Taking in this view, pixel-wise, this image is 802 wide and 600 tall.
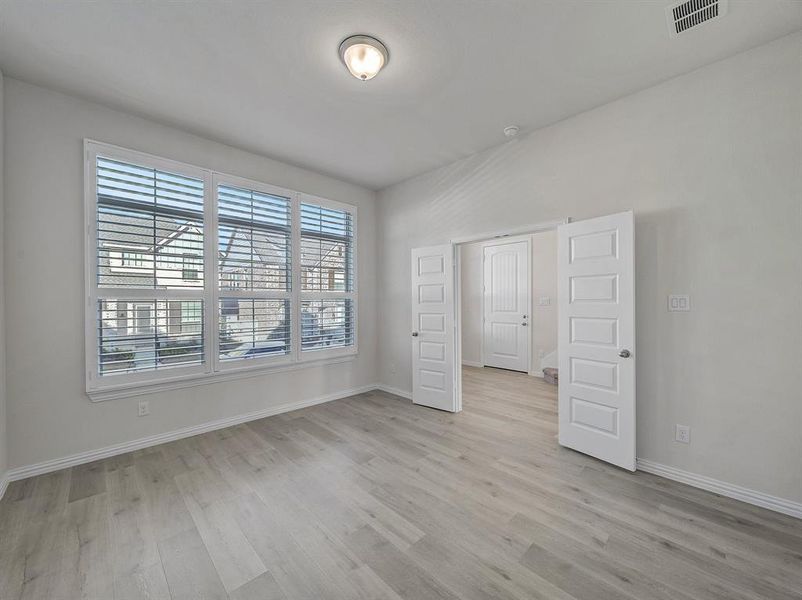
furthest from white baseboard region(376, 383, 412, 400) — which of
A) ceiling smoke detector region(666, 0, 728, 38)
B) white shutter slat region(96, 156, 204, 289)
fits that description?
ceiling smoke detector region(666, 0, 728, 38)

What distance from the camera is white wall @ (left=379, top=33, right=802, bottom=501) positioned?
209 cm

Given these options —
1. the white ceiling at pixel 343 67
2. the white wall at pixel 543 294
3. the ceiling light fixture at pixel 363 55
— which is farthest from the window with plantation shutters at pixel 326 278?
the white wall at pixel 543 294

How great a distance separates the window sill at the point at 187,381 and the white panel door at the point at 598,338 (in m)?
2.88

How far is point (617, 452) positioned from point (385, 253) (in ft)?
11.6

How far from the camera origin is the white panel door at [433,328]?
3.93 meters

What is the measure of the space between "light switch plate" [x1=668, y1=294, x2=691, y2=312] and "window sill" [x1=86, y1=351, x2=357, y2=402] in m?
3.61

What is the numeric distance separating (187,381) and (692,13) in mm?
4679

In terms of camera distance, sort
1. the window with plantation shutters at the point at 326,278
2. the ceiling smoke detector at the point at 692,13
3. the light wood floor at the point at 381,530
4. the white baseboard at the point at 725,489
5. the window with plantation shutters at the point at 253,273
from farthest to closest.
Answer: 1. the window with plantation shutters at the point at 326,278
2. the window with plantation shutters at the point at 253,273
3. the white baseboard at the point at 725,489
4. the ceiling smoke detector at the point at 692,13
5. the light wood floor at the point at 381,530

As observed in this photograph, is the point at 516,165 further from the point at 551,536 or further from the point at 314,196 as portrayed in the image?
the point at 551,536

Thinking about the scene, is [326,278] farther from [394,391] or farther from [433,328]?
[394,391]

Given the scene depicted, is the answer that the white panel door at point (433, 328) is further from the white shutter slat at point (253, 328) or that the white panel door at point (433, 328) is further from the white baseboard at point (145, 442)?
the white shutter slat at point (253, 328)

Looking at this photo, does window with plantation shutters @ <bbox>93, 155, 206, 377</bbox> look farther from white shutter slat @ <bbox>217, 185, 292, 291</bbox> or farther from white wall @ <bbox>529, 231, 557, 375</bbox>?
white wall @ <bbox>529, 231, 557, 375</bbox>

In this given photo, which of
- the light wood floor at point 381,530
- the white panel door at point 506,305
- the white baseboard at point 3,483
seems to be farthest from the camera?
the white panel door at point 506,305

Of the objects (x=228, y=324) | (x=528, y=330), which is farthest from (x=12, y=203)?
(x=528, y=330)
